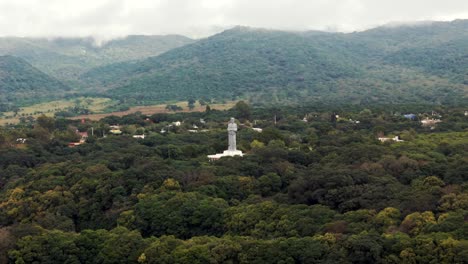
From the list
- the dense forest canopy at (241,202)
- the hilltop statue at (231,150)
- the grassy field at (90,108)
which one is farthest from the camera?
the grassy field at (90,108)

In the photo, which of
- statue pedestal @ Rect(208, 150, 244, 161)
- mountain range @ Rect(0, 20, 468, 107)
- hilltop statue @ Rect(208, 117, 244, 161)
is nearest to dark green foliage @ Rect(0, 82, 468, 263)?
statue pedestal @ Rect(208, 150, 244, 161)

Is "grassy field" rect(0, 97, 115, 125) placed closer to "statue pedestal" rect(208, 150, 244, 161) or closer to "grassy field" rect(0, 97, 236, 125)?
"grassy field" rect(0, 97, 236, 125)

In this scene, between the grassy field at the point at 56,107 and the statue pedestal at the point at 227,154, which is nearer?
the statue pedestal at the point at 227,154

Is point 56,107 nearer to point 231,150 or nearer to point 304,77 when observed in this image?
point 304,77

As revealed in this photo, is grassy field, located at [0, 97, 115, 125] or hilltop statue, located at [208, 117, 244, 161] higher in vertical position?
hilltop statue, located at [208, 117, 244, 161]

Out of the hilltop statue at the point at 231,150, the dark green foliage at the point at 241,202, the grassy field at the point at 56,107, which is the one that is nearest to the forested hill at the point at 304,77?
the grassy field at the point at 56,107

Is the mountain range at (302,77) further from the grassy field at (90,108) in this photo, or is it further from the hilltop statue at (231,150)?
the hilltop statue at (231,150)
